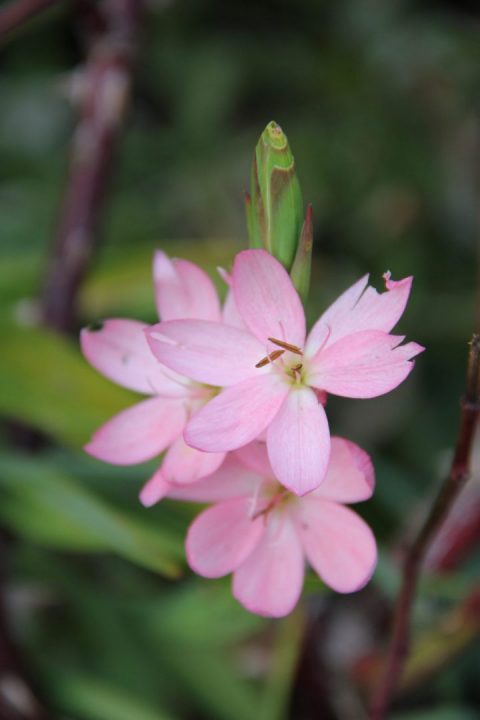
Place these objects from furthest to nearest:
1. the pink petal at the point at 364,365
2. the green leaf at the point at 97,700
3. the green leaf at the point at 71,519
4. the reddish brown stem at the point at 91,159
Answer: the reddish brown stem at the point at 91,159, the green leaf at the point at 97,700, the green leaf at the point at 71,519, the pink petal at the point at 364,365

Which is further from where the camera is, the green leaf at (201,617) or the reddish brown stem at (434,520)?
the green leaf at (201,617)

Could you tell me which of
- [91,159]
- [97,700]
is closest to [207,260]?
[91,159]

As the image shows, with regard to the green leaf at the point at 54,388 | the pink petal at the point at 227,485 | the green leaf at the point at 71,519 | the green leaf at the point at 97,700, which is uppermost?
the pink petal at the point at 227,485

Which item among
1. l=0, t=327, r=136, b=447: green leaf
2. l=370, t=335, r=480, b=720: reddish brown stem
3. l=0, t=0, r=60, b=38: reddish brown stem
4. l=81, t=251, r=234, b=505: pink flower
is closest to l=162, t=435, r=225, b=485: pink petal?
l=81, t=251, r=234, b=505: pink flower

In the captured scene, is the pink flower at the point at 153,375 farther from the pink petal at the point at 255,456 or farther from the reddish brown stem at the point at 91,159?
the reddish brown stem at the point at 91,159

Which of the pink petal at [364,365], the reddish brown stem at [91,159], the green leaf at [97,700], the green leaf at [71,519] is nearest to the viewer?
the pink petal at [364,365]

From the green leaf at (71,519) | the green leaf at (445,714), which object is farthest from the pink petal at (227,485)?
the green leaf at (445,714)

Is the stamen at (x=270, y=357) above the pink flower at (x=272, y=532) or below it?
above
